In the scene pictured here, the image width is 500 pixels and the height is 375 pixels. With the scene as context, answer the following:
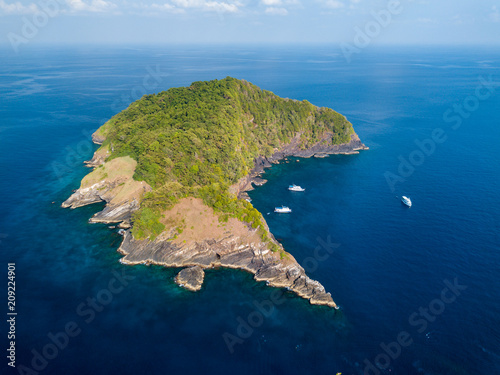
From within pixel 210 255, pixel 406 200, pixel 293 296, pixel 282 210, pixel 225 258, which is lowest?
pixel 293 296

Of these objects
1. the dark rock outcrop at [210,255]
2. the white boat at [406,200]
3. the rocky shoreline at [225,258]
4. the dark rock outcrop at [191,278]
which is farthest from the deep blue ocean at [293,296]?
the white boat at [406,200]

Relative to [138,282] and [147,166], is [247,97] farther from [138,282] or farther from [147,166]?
[138,282]

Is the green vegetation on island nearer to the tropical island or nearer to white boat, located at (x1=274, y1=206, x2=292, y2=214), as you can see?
the tropical island

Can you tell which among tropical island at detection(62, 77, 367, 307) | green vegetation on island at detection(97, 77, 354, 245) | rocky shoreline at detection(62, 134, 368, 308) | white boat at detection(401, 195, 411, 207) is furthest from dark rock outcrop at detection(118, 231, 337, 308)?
white boat at detection(401, 195, 411, 207)

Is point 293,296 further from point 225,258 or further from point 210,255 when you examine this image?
point 210,255

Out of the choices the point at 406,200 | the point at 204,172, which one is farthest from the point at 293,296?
the point at 406,200
